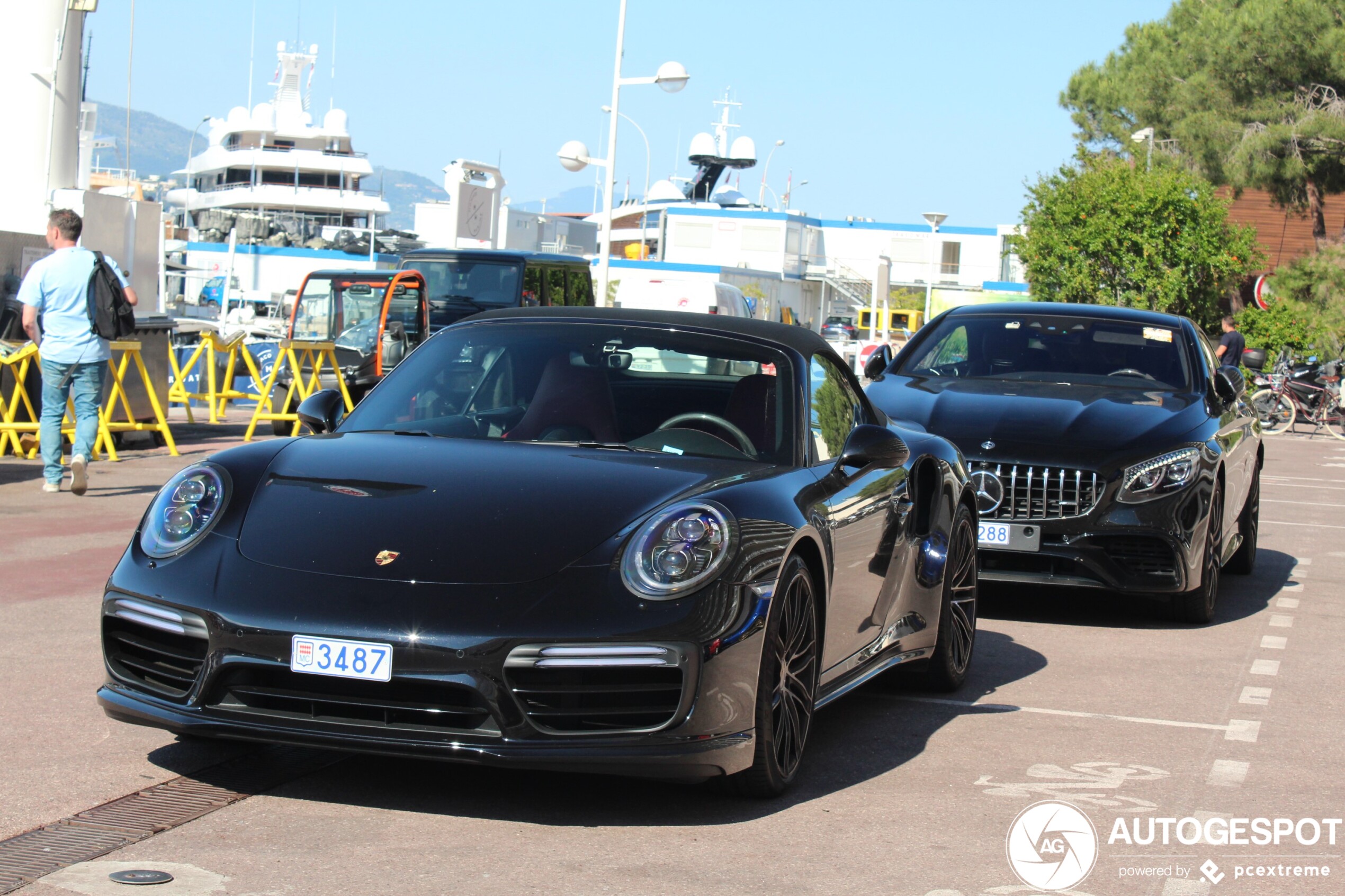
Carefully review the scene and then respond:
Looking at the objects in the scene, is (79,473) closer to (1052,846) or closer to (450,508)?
(450,508)

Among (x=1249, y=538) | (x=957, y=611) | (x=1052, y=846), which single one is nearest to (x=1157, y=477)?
(x=957, y=611)

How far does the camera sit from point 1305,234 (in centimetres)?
4947

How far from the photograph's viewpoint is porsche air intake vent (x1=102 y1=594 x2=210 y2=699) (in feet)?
13.5

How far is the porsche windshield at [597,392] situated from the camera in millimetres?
5148

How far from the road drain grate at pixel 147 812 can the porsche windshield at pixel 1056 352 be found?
5679mm

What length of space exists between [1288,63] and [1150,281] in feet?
26.3

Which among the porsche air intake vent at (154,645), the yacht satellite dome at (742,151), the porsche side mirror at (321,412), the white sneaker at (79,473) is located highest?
the yacht satellite dome at (742,151)

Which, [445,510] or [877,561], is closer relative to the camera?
[445,510]

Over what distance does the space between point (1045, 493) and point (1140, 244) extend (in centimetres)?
2703

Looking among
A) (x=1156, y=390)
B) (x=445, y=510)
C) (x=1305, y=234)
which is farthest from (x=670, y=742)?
(x=1305, y=234)

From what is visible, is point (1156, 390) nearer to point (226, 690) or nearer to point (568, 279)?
point (226, 690)

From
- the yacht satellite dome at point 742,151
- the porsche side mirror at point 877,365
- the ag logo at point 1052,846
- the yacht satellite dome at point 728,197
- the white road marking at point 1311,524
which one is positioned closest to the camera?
the ag logo at point 1052,846

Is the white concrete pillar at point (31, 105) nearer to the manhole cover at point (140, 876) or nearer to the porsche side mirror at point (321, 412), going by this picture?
the porsche side mirror at point (321, 412)

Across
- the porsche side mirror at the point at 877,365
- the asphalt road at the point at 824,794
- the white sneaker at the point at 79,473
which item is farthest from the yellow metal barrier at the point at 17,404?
the porsche side mirror at the point at 877,365
